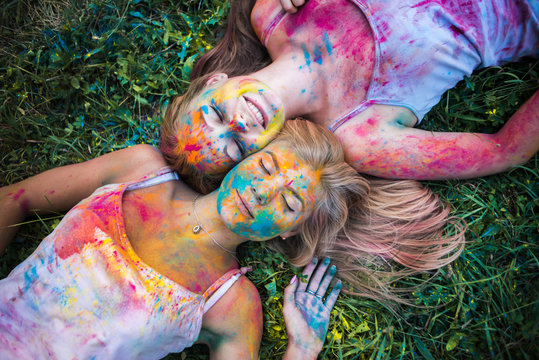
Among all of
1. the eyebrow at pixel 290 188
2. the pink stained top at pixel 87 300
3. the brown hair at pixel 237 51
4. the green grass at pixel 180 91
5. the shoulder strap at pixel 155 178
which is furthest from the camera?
the brown hair at pixel 237 51

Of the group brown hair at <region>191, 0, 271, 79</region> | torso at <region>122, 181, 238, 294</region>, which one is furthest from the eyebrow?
brown hair at <region>191, 0, 271, 79</region>

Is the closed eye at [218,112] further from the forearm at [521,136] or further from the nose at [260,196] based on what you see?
the forearm at [521,136]

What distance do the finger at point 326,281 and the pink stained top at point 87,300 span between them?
113 cm

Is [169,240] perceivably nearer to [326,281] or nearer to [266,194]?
[266,194]

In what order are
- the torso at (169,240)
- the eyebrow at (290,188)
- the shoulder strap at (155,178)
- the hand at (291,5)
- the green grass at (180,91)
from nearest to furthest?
the eyebrow at (290,188), the torso at (169,240), the shoulder strap at (155,178), the hand at (291,5), the green grass at (180,91)

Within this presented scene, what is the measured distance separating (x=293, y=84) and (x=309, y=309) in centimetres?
177

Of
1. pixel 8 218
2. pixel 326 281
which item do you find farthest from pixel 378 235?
pixel 8 218

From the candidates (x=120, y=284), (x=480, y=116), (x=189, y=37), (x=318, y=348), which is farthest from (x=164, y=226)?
(x=480, y=116)

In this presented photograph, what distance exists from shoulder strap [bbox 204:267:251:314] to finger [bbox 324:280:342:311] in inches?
30.6

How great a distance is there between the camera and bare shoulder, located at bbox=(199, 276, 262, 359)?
252cm

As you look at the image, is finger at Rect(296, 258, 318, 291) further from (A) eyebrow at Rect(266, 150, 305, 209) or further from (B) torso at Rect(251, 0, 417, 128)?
(B) torso at Rect(251, 0, 417, 128)

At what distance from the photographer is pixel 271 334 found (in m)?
2.98

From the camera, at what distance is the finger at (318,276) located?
115 inches

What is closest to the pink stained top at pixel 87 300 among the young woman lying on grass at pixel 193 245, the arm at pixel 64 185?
the young woman lying on grass at pixel 193 245
